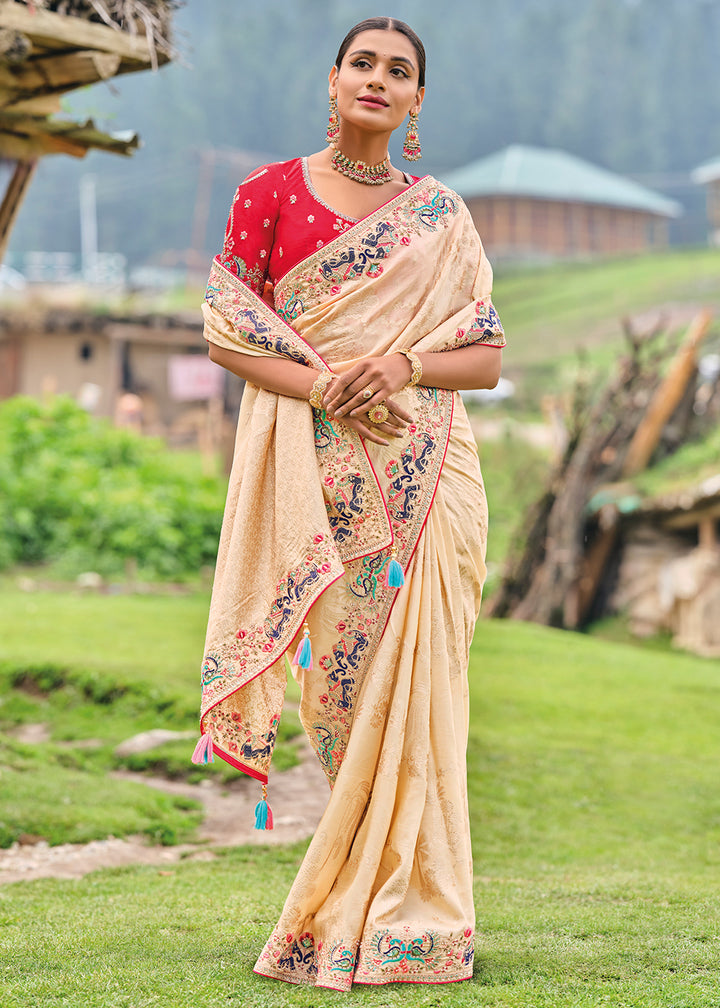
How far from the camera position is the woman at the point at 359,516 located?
292 cm

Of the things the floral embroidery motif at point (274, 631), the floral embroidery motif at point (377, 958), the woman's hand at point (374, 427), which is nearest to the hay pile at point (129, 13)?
the woman's hand at point (374, 427)

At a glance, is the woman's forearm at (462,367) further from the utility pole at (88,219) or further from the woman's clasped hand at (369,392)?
the utility pole at (88,219)

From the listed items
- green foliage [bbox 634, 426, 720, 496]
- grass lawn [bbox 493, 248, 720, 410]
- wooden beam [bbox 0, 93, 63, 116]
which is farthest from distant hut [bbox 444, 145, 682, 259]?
wooden beam [bbox 0, 93, 63, 116]

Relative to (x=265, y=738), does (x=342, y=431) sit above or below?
above

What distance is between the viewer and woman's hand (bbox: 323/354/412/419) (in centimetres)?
293

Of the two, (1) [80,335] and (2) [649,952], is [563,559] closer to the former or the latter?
(2) [649,952]

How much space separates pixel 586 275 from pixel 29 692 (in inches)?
1188

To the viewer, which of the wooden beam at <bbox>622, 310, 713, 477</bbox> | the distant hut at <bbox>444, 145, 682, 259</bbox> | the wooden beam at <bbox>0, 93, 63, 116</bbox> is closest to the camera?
the wooden beam at <bbox>0, 93, 63, 116</bbox>

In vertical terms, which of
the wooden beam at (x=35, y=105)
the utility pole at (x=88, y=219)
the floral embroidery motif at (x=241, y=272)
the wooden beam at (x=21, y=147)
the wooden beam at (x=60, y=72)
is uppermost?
the utility pole at (x=88, y=219)

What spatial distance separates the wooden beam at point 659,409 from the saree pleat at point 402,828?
10888 mm

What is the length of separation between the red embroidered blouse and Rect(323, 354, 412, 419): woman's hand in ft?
1.14

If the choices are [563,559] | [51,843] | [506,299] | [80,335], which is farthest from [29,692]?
[506,299]

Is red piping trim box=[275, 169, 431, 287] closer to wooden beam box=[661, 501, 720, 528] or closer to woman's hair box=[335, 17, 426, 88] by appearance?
woman's hair box=[335, 17, 426, 88]

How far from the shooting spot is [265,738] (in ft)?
9.89
